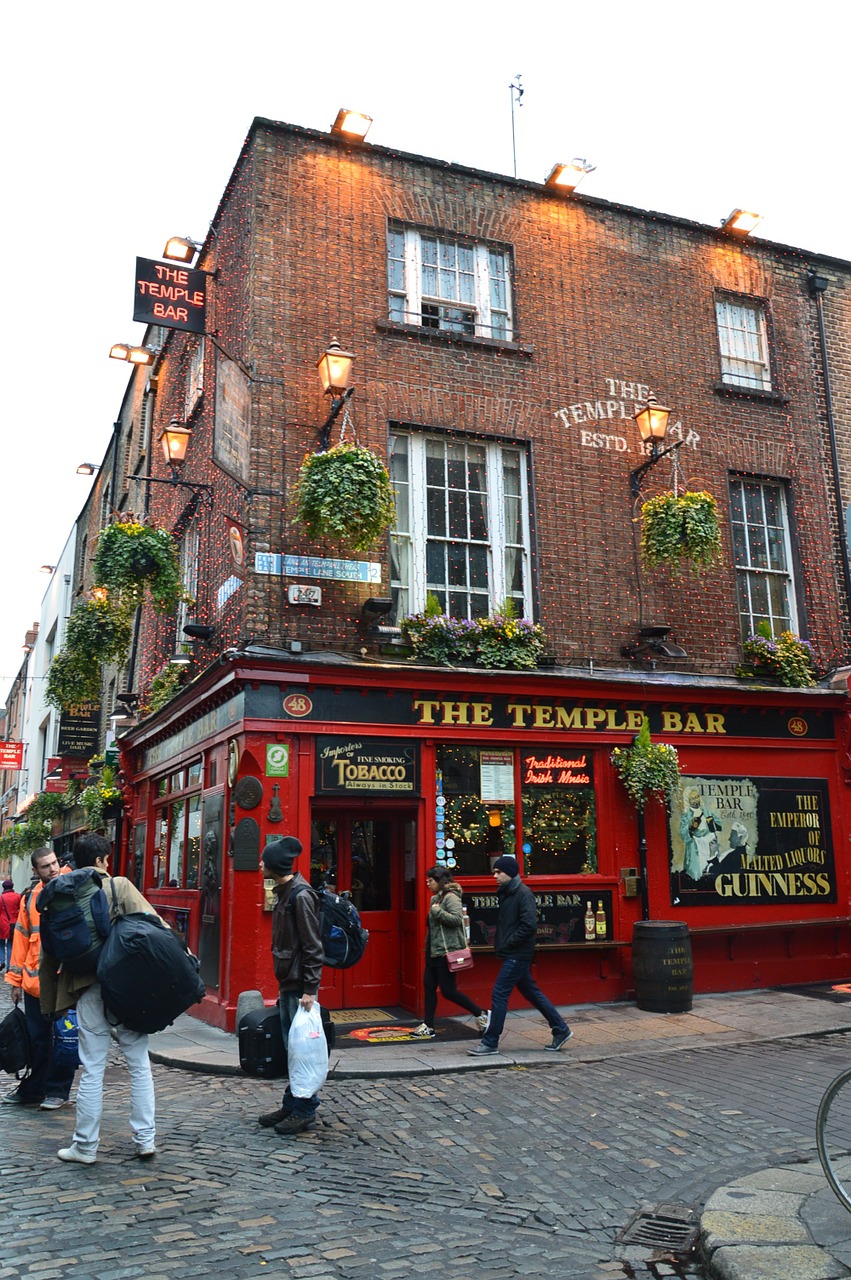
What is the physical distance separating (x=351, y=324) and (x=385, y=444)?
1.57 metres

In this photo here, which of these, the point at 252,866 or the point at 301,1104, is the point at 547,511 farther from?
the point at 301,1104

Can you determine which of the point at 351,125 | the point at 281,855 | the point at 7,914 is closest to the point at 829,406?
the point at 351,125

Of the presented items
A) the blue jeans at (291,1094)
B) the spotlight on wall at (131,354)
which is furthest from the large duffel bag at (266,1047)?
the spotlight on wall at (131,354)

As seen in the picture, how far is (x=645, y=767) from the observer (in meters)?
12.3

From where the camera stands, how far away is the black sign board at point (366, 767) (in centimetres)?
1123

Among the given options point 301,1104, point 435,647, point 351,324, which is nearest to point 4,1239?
point 301,1104

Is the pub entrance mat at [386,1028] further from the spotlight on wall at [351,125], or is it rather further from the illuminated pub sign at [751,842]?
the spotlight on wall at [351,125]

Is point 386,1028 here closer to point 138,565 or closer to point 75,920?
point 75,920

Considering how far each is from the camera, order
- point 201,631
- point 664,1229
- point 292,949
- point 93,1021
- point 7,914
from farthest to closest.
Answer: point 7,914 → point 201,631 → point 292,949 → point 93,1021 → point 664,1229

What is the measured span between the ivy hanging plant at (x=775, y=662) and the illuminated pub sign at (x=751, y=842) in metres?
1.35

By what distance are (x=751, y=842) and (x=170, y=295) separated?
411 inches

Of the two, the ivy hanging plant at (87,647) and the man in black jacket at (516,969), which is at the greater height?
the ivy hanging plant at (87,647)

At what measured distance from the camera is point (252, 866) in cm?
1073

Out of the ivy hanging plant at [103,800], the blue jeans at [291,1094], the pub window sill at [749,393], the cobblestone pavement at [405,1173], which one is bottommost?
the cobblestone pavement at [405,1173]
